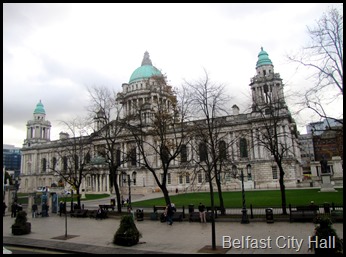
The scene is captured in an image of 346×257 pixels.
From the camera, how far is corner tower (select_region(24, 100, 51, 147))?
10481 cm

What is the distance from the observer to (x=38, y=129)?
105m

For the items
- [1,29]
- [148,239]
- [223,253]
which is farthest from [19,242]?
[1,29]

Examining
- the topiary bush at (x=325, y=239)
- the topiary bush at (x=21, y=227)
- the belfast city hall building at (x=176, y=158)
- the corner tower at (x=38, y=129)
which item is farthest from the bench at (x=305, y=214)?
the corner tower at (x=38, y=129)

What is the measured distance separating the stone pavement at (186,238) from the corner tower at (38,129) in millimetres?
91441

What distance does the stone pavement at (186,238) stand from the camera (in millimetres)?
13500

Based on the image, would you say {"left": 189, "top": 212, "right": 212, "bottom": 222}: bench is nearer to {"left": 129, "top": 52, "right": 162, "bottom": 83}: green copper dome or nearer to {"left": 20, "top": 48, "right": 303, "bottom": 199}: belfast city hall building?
{"left": 20, "top": 48, "right": 303, "bottom": 199}: belfast city hall building

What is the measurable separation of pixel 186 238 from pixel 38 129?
101m

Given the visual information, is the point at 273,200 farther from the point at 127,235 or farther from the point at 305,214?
the point at 127,235

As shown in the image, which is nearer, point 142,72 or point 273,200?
point 273,200

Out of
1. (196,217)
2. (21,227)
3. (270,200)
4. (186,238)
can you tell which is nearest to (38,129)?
(270,200)

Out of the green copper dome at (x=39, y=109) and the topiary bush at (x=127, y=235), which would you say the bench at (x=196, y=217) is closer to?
the topiary bush at (x=127, y=235)

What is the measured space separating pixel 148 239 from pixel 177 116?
1192 centimetres

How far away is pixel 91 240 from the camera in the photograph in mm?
16641

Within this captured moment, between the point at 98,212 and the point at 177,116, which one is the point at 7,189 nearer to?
the point at 98,212
